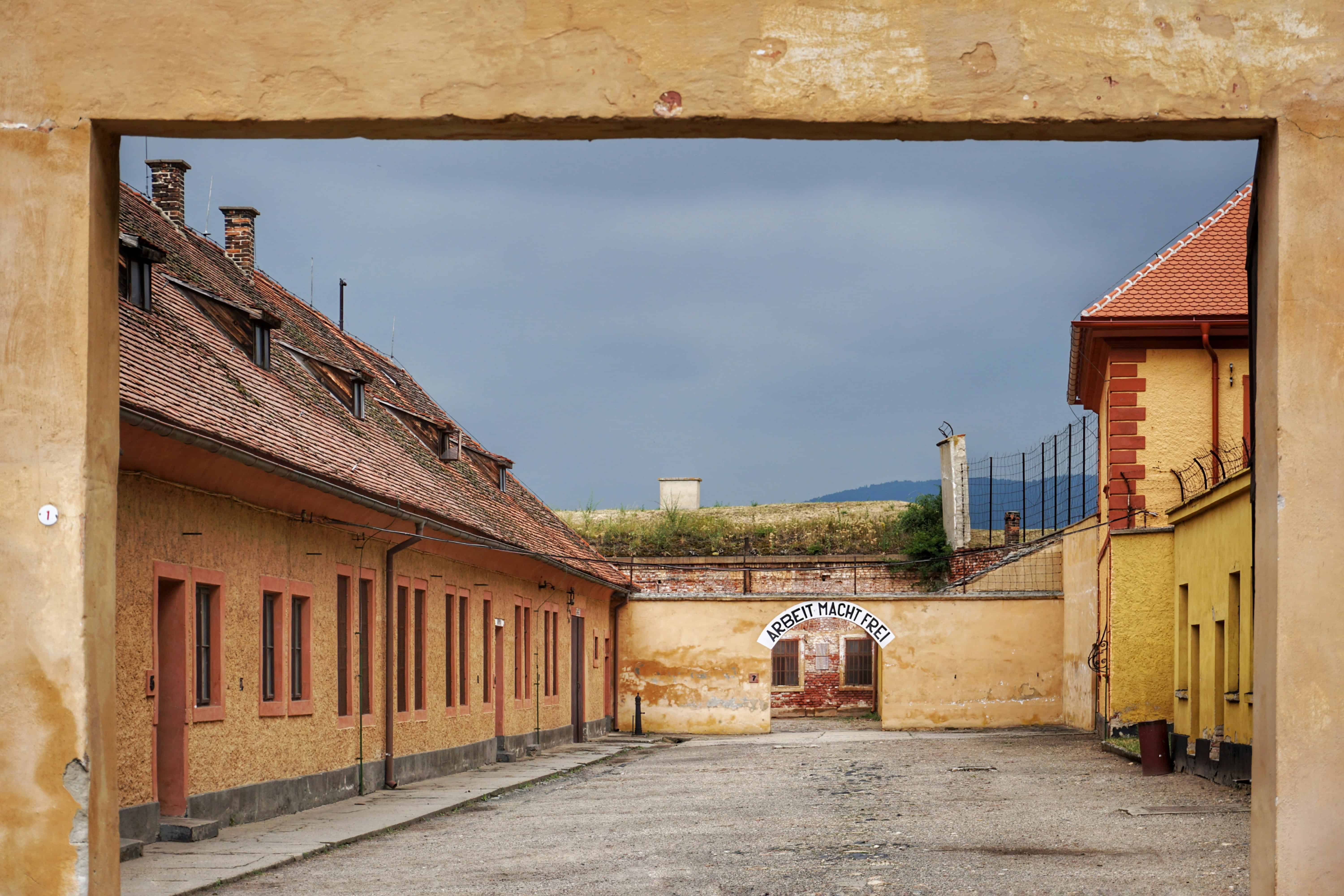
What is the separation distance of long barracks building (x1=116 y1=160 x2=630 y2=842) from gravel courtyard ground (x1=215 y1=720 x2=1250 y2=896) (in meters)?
1.69

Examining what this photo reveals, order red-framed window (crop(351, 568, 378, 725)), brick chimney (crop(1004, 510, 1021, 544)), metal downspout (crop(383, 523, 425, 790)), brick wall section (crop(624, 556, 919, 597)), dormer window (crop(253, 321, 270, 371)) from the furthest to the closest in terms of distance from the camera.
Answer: brick wall section (crop(624, 556, 919, 597)), brick chimney (crop(1004, 510, 1021, 544)), metal downspout (crop(383, 523, 425, 790)), red-framed window (crop(351, 568, 378, 725)), dormer window (crop(253, 321, 270, 371))

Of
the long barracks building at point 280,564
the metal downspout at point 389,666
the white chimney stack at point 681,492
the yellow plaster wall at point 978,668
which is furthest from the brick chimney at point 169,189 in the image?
the white chimney stack at point 681,492

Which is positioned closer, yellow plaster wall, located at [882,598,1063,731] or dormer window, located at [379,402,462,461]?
dormer window, located at [379,402,462,461]

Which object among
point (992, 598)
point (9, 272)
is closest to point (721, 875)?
point (9, 272)

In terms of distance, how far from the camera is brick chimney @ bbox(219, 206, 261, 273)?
2484 centimetres

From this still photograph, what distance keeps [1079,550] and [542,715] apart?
1078 cm

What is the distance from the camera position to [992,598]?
35.2 meters

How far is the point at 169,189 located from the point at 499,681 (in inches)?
365

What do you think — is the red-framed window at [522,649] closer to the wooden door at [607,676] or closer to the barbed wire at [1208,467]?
the wooden door at [607,676]

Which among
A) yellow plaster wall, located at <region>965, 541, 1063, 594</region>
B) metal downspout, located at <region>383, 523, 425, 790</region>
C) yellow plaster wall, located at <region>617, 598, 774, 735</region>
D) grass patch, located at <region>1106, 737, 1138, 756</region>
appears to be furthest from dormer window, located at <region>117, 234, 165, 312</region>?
yellow plaster wall, located at <region>965, 541, 1063, 594</region>

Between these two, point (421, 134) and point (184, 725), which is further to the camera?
point (184, 725)

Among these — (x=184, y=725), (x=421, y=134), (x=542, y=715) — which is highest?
(x=421, y=134)

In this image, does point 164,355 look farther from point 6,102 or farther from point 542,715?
point 542,715

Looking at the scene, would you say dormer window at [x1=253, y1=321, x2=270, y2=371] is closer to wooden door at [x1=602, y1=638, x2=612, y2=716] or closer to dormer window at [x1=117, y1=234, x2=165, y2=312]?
dormer window at [x1=117, y1=234, x2=165, y2=312]
